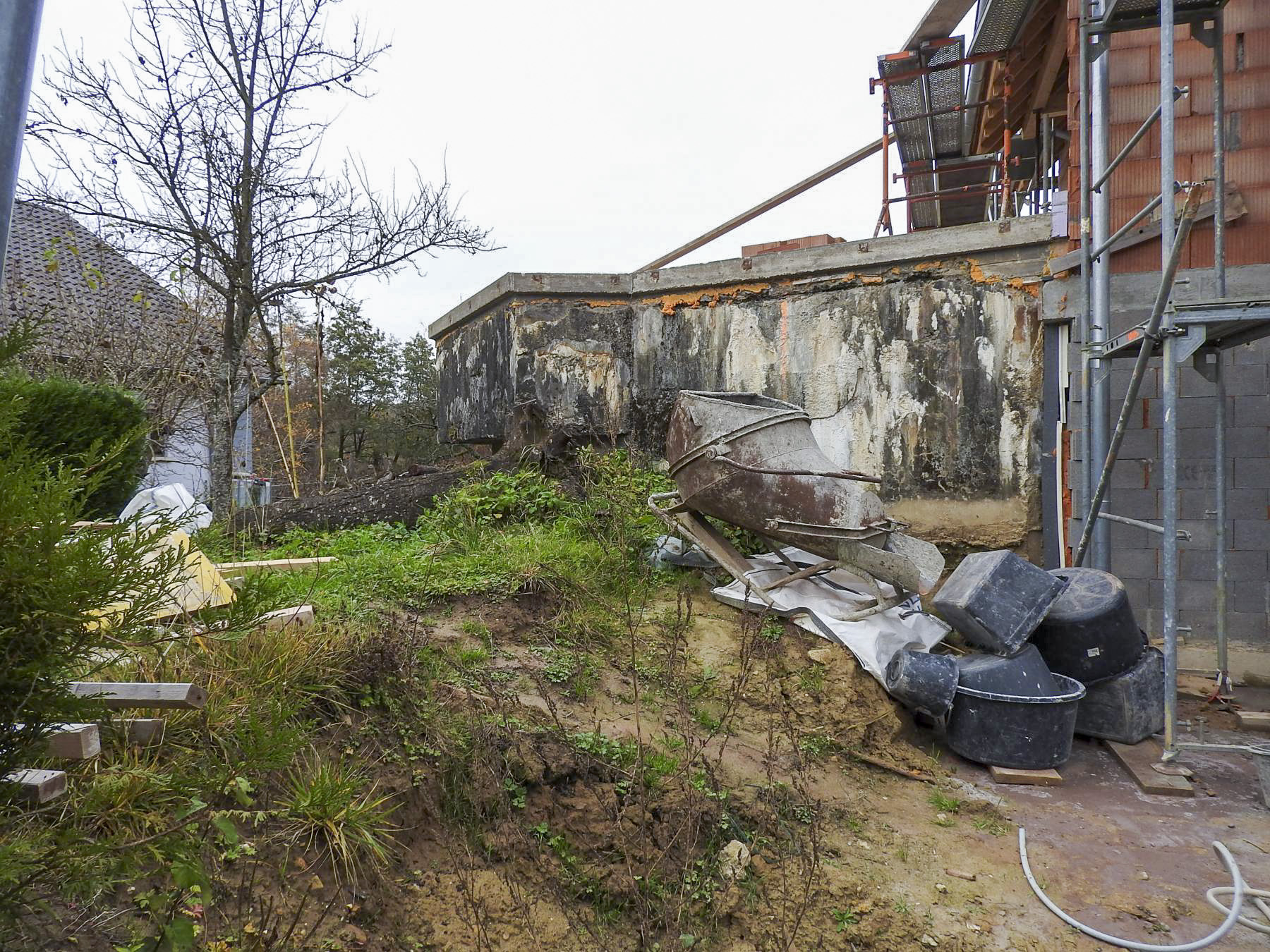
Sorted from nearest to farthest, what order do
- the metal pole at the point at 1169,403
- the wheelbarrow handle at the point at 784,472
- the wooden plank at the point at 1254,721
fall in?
the metal pole at the point at 1169,403, the wooden plank at the point at 1254,721, the wheelbarrow handle at the point at 784,472

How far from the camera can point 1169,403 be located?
3.96 m

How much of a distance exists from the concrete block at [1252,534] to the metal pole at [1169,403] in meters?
1.74

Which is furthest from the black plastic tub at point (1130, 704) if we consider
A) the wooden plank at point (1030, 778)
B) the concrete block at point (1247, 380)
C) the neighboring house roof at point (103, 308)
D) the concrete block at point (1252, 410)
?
the neighboring house roof at point (103, 308)

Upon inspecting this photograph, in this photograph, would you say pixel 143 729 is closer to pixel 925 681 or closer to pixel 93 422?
pixel 925 681

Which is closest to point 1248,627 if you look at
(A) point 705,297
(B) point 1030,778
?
(B) point 1030,778

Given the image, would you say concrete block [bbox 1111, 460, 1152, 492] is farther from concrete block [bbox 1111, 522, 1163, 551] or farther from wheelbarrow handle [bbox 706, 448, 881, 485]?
wheelbarrow handle [bbox 706, 448, 881, 485]

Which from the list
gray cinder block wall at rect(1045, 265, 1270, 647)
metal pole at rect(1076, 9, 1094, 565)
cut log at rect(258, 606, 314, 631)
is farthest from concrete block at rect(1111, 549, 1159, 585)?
cut log at rect(258, 606, 314, 631)

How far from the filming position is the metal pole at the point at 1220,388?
460cm

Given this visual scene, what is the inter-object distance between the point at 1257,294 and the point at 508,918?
598 centimetres

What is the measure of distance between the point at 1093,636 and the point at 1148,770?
0.73m

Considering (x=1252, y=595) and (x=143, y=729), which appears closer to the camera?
(x=143, y=729)

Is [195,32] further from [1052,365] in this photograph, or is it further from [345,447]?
[345,447]

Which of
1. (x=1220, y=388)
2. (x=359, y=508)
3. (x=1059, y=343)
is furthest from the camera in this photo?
(x=359, y=508)

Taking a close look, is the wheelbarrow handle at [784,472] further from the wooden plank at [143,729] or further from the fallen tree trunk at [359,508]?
the wooden plank at [143,729]
